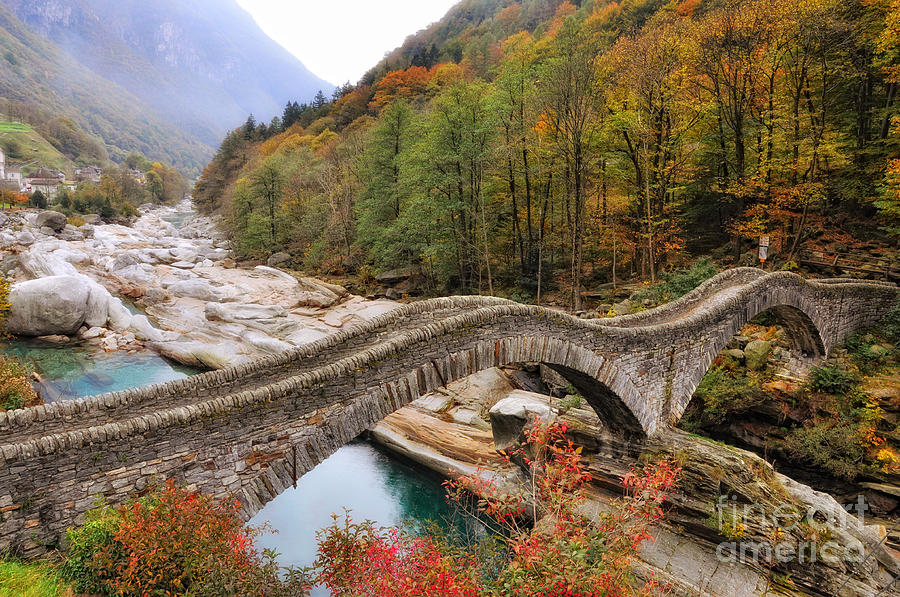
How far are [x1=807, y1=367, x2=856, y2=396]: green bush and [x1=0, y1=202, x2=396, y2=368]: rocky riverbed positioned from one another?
55.0 feet

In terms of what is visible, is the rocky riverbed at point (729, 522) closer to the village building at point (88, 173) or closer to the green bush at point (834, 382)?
the green bush at point (834, 382)

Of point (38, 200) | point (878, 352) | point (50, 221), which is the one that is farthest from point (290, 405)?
point (38, 200)

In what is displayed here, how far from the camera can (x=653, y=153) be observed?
1753 centimetres

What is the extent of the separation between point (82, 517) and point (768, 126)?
23.3 metres

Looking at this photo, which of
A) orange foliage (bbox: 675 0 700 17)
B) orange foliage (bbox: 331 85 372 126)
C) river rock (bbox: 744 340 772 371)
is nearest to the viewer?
river rock (bbox: 744 340 772 371)

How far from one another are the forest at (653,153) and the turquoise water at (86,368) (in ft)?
42.4

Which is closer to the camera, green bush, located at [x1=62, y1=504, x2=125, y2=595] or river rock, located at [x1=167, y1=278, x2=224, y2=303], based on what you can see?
green bush, located at [x1=62, y1=504, x2=125, y2=595]

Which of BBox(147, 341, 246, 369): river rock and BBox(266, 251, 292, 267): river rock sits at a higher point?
BBox(266, 251, 292, 267): river rock

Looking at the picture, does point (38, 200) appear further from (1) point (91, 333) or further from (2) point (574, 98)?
(2) point (574, 98)

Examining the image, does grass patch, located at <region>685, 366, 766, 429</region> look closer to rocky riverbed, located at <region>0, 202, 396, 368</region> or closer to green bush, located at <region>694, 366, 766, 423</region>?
green bush, located at <region>694, 366, 766, 423</region>

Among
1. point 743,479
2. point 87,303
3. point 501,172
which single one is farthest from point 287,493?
point 501,172

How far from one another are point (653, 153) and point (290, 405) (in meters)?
17.6

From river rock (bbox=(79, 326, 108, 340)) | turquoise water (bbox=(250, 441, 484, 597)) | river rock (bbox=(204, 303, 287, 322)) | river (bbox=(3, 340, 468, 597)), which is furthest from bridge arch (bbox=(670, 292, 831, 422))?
river rock (bbox=(79, 326, 108, 340))

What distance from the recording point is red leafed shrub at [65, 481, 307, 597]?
13.8 feet
